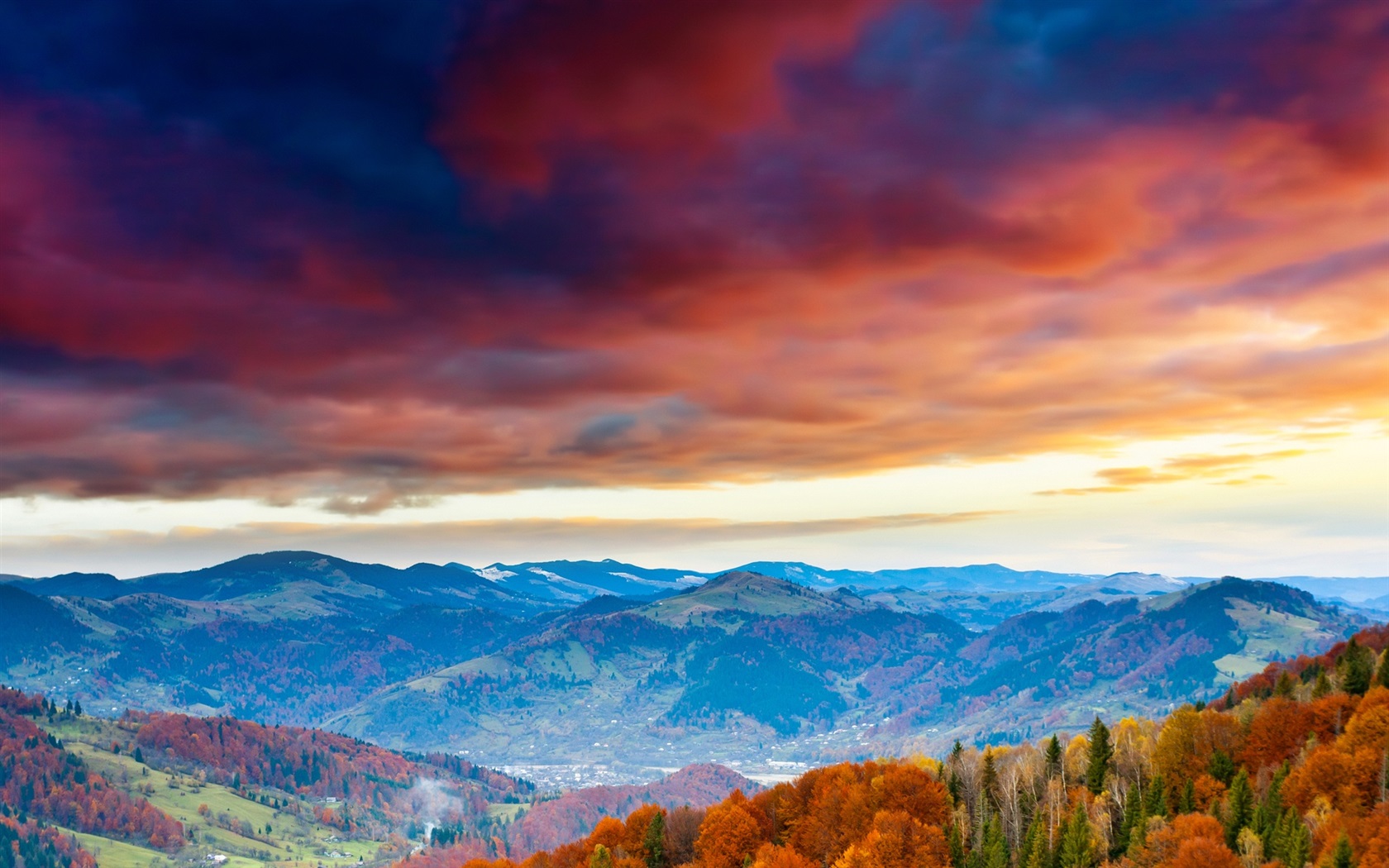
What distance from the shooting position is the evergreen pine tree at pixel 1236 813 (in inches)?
6176

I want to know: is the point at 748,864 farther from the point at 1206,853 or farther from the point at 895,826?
the point at 1206,853

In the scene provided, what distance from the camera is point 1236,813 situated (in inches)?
6225

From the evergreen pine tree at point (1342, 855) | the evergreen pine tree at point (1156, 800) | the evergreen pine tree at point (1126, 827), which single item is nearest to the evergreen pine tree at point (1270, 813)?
the evergreen pine tree at point (1156, 800)

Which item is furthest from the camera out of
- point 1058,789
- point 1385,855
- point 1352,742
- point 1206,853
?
point 1058,789

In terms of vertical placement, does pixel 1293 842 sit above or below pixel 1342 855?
below

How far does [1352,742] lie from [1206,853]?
52034 mm

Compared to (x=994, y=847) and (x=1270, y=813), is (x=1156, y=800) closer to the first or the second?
(x=1270, y=813)

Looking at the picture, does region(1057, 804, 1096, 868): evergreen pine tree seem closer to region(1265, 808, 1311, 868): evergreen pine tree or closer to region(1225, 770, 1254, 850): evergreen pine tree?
region(1225, 770, 1254, 850): evergreen pine tree

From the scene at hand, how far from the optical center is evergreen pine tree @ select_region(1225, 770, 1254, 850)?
157 meters

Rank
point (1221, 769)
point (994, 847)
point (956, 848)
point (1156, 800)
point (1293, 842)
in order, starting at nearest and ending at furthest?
point (1293, 842)
point (994, 847)
point (1156, 800)
point (956, 848)
point (1221, 769)

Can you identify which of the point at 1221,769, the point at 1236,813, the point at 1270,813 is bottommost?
the point at 1236,813

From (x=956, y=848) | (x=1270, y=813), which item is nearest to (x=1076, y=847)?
(x=956, y=848)

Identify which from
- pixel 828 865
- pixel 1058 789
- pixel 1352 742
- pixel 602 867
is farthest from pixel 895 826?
pixel 1352 742

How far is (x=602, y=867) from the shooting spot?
200m
